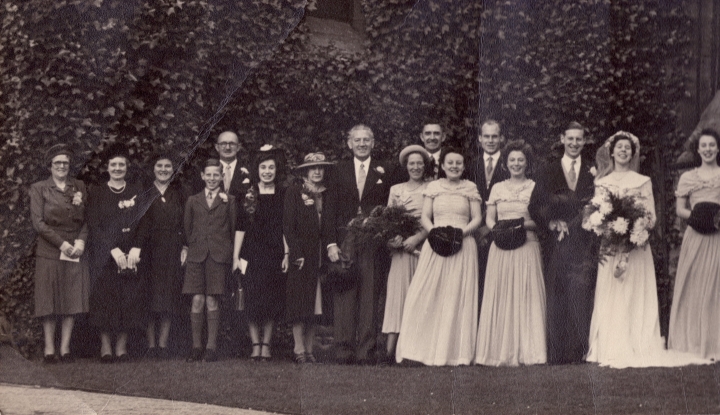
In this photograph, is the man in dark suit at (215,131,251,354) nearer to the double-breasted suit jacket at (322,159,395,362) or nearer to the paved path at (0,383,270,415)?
the double-breasted suit jacket at (322,159,395,362)

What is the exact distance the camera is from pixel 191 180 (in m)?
9.80

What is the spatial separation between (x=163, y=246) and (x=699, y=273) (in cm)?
396

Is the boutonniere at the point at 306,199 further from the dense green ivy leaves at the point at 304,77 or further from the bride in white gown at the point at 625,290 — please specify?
the bride in white gown at the point at 625,290

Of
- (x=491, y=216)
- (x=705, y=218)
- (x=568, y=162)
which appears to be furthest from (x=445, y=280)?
(x=705, y=218)

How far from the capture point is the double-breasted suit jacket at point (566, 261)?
9102 millimetres

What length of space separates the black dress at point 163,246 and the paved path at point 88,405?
1149 mm

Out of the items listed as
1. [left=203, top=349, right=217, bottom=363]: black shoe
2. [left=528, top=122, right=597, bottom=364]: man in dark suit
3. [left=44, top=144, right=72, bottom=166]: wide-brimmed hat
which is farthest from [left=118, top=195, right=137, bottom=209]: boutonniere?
[left=528, top=122, right=597, bottom=364]: man in dark suit

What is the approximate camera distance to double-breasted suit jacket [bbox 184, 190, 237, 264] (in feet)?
31.9

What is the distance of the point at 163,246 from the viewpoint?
9.78 metres

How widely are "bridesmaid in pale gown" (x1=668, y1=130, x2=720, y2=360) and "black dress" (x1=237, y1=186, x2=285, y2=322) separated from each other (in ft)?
9.66

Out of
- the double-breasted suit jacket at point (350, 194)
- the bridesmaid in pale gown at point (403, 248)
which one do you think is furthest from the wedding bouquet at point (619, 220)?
the double-breasted suit jacket at point (350, 194)

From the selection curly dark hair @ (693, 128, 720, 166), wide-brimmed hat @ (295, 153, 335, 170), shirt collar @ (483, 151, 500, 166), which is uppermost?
curly dark hair @ (693, 128, 720, 166)

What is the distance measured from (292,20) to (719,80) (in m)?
3.27

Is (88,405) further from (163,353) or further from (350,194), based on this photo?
(350,194)
